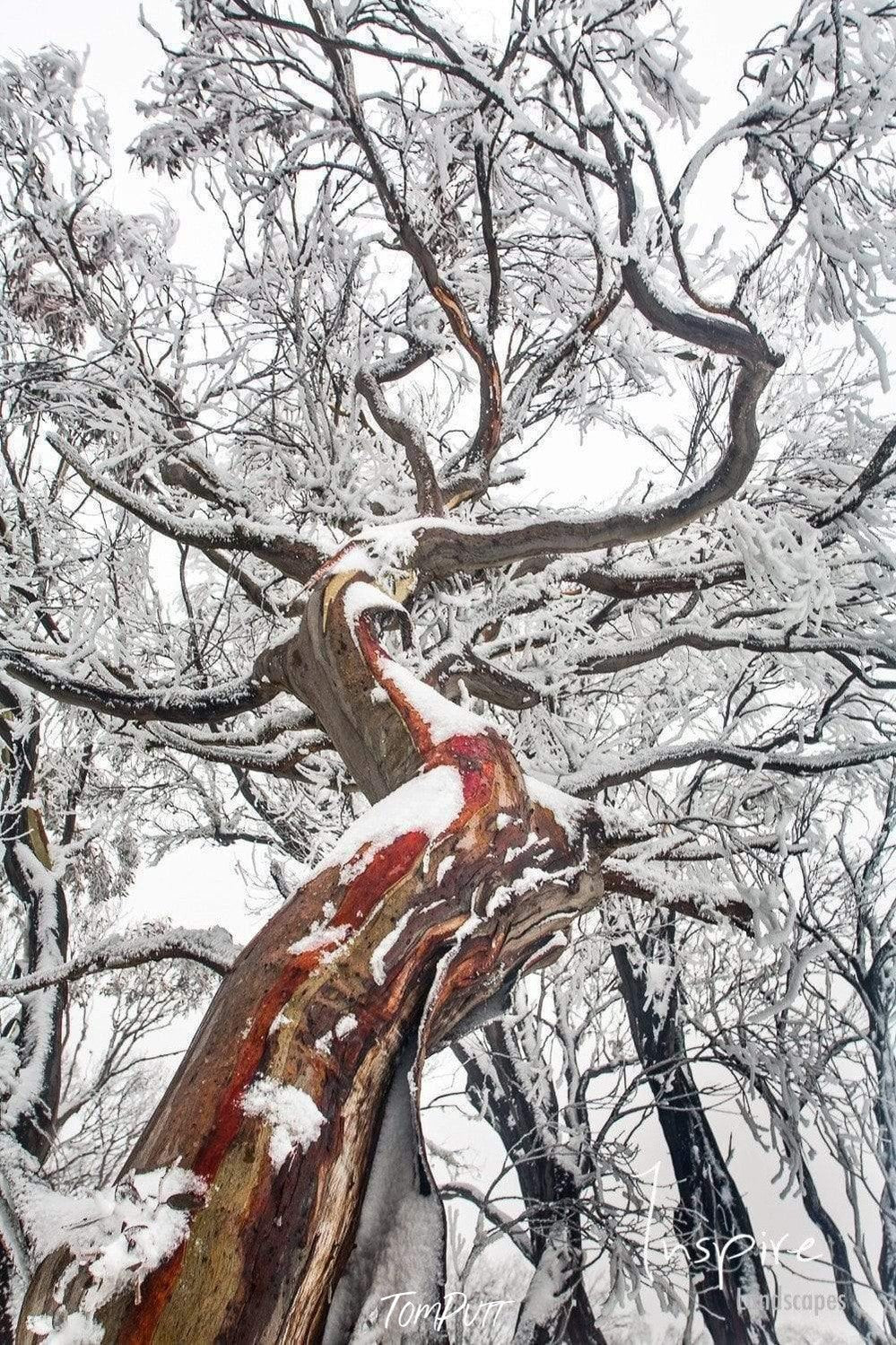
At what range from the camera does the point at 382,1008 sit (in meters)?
1.25

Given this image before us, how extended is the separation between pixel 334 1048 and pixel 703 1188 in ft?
21.6

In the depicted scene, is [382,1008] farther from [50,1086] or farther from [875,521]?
[50,1086]

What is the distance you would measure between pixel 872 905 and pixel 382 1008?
658cm

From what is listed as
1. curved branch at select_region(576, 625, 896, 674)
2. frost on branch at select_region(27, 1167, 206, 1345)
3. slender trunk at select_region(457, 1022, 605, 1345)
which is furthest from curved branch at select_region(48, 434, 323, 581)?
slender trunk at select_region(457, 1022, 605, 1345)

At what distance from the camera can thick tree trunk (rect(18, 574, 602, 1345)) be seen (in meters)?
0.93

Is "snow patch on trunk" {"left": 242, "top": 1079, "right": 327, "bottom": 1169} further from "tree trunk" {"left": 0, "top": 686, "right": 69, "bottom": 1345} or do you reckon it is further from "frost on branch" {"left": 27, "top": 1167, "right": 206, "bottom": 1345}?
"tree trunk" {"left": 0, "top": 686, "right": 69, "bottom": 1345}

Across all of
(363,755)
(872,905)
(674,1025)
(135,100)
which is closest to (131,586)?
(135,100)

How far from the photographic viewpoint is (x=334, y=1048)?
1.16 metres

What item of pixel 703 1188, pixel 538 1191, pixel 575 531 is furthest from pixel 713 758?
pixel 703 1188

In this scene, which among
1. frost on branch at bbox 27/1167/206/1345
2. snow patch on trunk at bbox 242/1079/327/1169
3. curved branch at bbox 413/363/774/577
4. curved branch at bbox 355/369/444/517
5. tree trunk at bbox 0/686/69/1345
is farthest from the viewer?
tree trunk at bbox 0/686/69/1345

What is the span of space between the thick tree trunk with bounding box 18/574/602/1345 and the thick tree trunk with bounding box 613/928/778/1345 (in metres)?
3.96

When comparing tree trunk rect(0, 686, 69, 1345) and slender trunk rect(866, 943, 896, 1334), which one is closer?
tree trunk rect(0, 686, 69, 1345)

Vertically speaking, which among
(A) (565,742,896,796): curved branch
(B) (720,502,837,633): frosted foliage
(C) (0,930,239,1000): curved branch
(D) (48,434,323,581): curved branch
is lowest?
(C) (0,930,239,1000): curved branch

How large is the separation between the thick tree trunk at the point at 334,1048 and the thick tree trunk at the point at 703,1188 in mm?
3959
